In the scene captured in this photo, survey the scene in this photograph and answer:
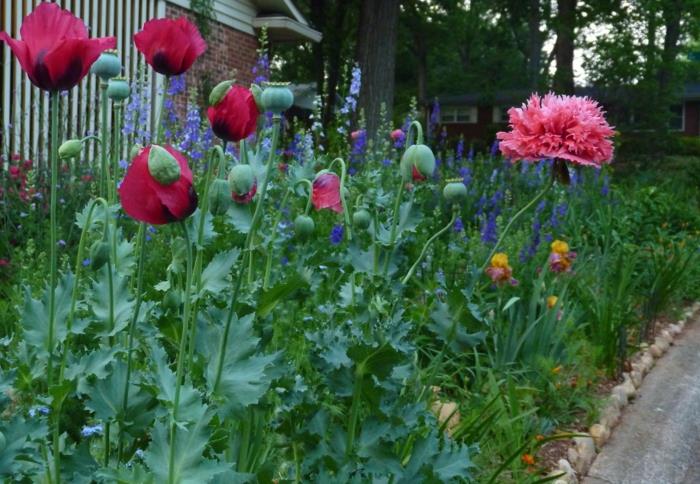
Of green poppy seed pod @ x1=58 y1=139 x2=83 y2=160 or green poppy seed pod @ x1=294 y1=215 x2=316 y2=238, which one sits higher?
green poppy seed pod @ x1=58 y1=139 x2=83 y2=160

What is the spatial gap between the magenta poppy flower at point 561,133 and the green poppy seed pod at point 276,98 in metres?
0.59

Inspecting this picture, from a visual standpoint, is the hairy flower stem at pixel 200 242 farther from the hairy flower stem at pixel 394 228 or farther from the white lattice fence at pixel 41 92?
the white lattice fence at pixel 41 92

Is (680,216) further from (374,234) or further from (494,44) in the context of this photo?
(494,44)

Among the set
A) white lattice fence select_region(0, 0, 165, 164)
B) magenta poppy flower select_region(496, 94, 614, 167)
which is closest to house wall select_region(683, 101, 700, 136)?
white lattice fence select_region(0, 0, 165, 164)

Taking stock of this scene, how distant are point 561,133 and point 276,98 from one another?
66cm

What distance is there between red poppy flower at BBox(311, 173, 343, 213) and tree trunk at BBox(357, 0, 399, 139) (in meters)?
8.70

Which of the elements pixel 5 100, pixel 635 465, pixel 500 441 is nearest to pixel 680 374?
pixel 635 465

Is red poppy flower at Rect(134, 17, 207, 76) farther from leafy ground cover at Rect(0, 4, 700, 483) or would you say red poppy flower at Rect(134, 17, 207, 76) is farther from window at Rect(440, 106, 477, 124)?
window at Rect(440, 106, 477, 124)

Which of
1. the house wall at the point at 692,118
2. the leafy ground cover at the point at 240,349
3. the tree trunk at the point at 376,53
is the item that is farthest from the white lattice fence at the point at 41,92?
the house wall at the point at 692,118

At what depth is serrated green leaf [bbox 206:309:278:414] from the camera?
1.36 meters

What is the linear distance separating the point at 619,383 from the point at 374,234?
8.78ft

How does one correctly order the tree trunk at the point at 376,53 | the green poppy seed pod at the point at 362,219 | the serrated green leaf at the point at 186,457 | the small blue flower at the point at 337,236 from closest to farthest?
the serrated green leaf at the point at 186,457 → the green poppy seed pod at the point at 362,219 → the small blue flower at the point at 337,236 → the tree trunk at the point at 376,53

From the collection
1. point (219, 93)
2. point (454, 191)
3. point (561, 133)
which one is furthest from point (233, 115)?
point (561, 133)

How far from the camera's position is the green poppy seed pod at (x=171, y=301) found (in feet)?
5.24
